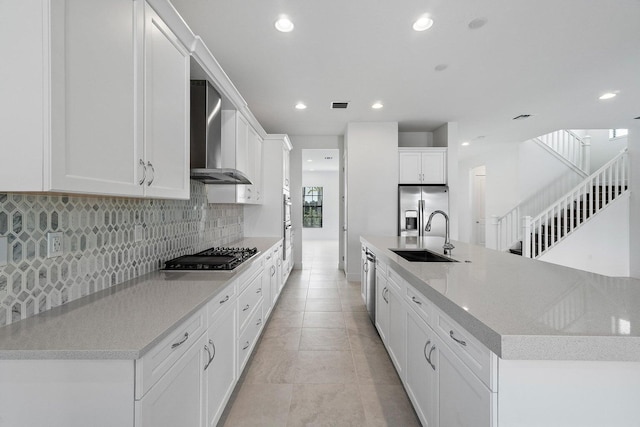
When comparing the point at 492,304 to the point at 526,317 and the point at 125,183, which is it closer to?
the point at 526,317

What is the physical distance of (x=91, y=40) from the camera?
1037mm

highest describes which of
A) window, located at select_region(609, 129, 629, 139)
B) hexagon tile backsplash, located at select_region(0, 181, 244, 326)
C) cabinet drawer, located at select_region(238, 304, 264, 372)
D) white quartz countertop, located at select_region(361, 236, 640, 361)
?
window, located at select_region(609, 129, 629, 139)

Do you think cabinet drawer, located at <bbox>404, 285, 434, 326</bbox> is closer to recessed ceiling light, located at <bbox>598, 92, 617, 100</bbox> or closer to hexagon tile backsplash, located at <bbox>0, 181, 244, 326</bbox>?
hexagon tile backsplash, located at <bbox>0, 181, 244, 326</bbox>

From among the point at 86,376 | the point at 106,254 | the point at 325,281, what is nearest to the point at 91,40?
the point at 106,254

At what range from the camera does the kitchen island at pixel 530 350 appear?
84cm

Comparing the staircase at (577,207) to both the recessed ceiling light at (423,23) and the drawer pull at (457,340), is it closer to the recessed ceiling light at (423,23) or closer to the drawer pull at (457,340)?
the recessed ceiling light at (423,23)

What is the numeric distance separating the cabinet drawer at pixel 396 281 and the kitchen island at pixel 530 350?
15.8 inches

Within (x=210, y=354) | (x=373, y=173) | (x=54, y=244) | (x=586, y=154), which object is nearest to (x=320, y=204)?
(x=373, y=173)

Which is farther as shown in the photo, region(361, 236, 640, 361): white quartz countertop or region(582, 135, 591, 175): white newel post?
region(582, 135, 591, 175): white newel post

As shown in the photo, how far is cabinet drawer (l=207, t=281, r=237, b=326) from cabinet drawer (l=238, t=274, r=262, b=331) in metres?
0.17

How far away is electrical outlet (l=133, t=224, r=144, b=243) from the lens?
5.72ft

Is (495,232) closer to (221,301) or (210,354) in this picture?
(221,301)

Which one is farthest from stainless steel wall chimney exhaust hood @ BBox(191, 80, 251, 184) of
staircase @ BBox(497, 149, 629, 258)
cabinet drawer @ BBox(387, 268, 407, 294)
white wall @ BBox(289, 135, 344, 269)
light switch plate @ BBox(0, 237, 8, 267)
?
staircase @ BBox(497, 149, 629, 258)

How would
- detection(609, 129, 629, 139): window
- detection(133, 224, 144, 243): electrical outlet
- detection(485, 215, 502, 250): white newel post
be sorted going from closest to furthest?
detection(133, 224, 144, 243): electrical outlet, detection(609, 129, 629, 139): window, detection(485, 215, 502, 250): white newel post
